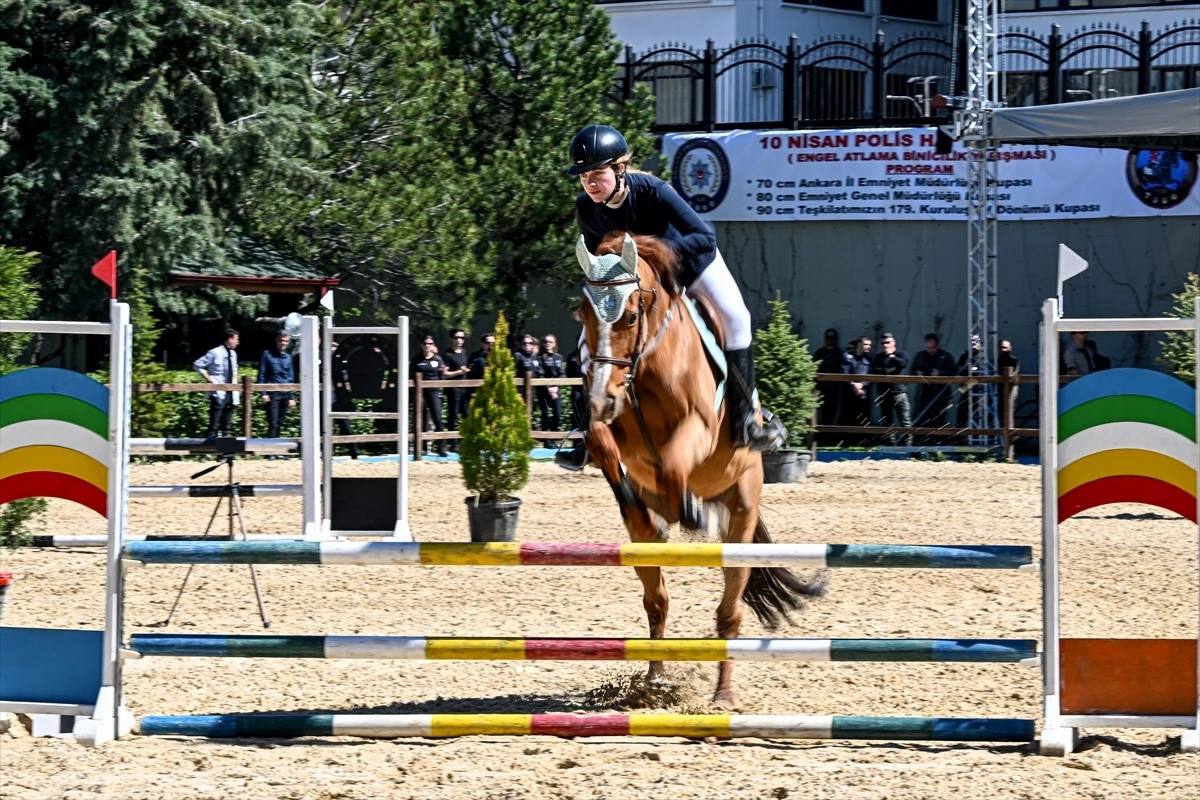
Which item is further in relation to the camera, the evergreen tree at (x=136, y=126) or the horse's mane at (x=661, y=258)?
the evergreen tree at (x=136, y=126)

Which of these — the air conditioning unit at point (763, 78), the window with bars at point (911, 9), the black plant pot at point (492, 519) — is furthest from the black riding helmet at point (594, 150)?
the window with bars at point (911, 9)

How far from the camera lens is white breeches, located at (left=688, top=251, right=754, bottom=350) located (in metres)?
6.45


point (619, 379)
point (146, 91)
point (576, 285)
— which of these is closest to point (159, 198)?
point (146, 91)

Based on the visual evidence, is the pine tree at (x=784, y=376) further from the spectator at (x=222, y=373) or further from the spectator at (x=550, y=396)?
the spectator at (x=222, y=373)

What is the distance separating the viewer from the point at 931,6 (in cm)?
2900

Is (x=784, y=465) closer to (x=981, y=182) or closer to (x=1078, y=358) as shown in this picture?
(x=1078, y=358)

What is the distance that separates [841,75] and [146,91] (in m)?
9.63

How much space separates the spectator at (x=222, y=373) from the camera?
1652 centimetres

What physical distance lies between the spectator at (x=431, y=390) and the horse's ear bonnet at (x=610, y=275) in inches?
459

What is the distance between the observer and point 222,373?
17.3 metres

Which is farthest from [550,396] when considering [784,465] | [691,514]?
[691,514]

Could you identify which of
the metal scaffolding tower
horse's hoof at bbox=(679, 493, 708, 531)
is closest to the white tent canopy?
the metal scaffolding tower

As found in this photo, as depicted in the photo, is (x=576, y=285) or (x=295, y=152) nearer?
(x=295, y=152)

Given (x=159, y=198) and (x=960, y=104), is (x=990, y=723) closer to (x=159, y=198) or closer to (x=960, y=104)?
(x=960, y=104)
